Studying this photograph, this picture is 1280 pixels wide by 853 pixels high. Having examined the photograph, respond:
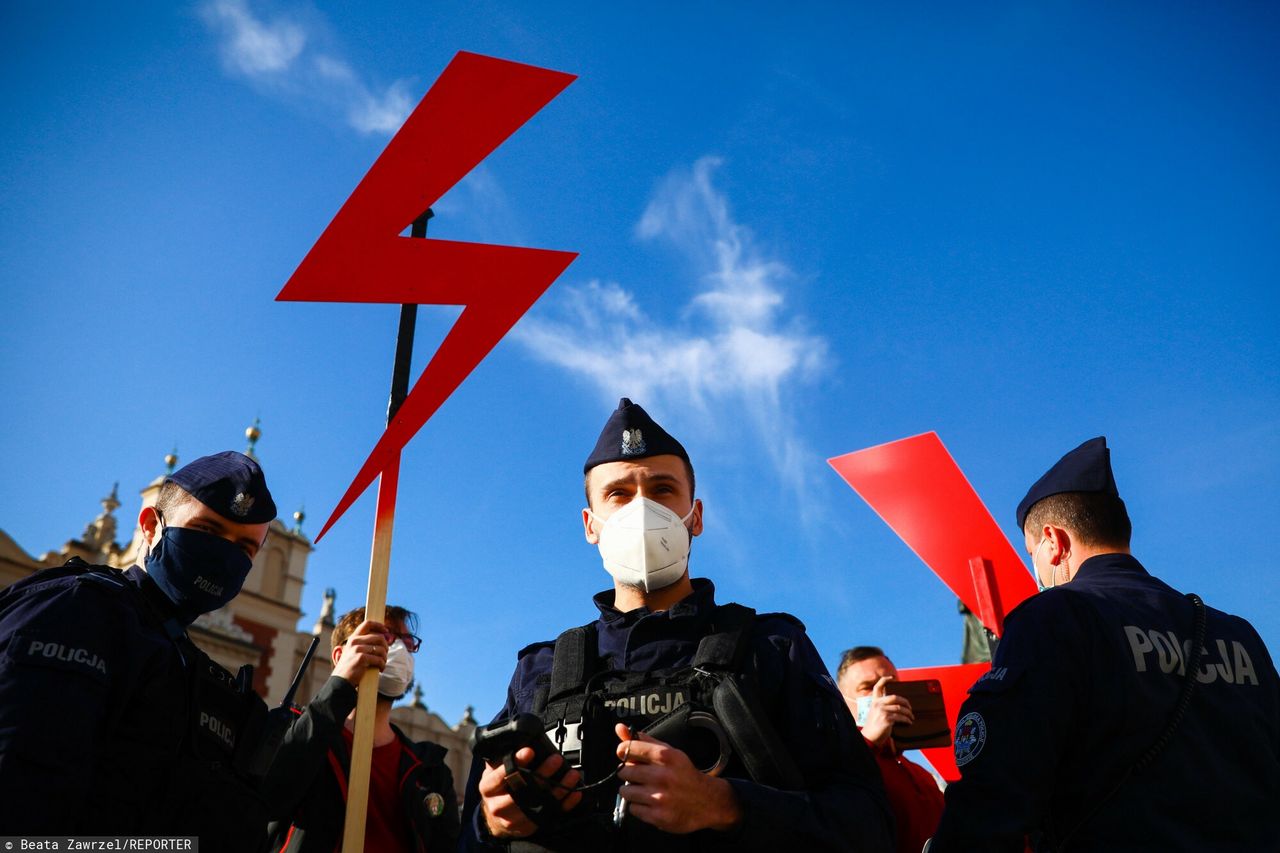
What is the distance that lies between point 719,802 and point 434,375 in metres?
1.90

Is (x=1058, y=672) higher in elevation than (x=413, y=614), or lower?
lower

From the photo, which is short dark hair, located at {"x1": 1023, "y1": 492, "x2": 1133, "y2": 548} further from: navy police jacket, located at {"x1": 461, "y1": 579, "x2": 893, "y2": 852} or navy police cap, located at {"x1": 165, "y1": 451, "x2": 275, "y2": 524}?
navy police cap, located at {"x1": 165, "y1": 451, "x2": 275, "y2": 524}

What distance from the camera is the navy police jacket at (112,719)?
2.37 metres

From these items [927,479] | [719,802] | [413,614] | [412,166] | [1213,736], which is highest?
[412,166]

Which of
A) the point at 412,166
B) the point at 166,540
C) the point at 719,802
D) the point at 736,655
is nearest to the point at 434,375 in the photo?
the point at 412,166

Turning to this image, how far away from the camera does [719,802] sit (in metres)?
2.17

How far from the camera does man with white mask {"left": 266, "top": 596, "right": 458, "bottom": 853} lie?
3.58 m

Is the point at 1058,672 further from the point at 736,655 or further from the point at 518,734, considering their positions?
the point at 518,734

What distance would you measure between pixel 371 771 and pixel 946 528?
114 inches

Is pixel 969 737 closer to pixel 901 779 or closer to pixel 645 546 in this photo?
pixel 645 546

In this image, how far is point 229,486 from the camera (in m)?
3.35

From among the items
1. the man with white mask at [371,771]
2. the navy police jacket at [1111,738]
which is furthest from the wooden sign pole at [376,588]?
the navy police jacket at [1111,738]

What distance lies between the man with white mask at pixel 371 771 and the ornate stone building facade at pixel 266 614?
20239mm

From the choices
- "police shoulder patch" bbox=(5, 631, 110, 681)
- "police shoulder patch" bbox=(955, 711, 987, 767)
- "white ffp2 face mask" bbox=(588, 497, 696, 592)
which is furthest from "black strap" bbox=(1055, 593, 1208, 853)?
"police shoulder patch" bbox=(5, 631, 110, 681)
